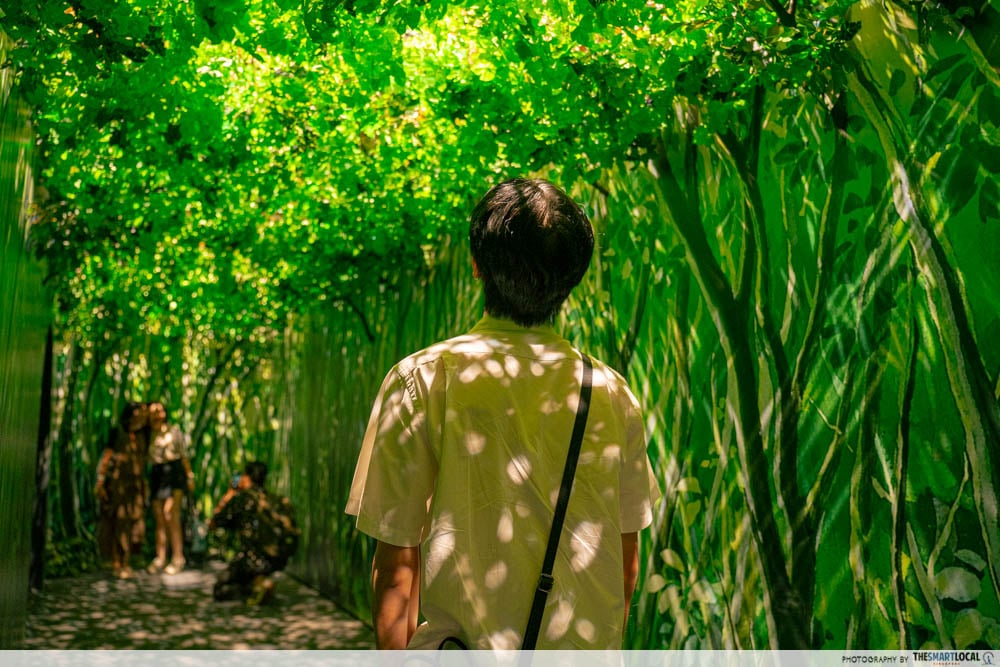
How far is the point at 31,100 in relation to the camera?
4.49 metres

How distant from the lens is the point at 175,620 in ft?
37.7

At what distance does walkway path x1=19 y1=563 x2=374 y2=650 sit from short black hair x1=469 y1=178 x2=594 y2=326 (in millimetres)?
8427


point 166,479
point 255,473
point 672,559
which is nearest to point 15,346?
point 672,559

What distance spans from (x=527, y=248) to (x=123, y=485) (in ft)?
48.0

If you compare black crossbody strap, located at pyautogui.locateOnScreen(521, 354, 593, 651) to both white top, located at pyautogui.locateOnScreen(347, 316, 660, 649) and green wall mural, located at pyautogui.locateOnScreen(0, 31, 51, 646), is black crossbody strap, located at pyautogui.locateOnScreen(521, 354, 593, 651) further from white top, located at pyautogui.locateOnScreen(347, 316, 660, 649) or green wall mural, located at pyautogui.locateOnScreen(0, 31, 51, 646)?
green wall mural, located at pyautogui.locateOnScreen(0, 31, 51, 646)

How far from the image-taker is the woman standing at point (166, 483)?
15.2 metres

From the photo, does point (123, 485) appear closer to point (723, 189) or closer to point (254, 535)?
point (254, 535)

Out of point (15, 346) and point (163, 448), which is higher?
point (15, 346)

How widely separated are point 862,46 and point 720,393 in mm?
1615

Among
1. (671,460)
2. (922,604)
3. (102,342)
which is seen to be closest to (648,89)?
(671,460)

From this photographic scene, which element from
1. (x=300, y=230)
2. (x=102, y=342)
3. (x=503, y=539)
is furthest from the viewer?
(x=102, y=342)

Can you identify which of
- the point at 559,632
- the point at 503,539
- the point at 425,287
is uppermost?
the point at 425,287

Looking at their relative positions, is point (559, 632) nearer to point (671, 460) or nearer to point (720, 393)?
point (720, 393)

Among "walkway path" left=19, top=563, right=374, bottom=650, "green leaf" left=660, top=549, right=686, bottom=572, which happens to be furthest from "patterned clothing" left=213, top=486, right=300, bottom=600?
"green leaf" left=660, top=549, right=686, bottom=572
